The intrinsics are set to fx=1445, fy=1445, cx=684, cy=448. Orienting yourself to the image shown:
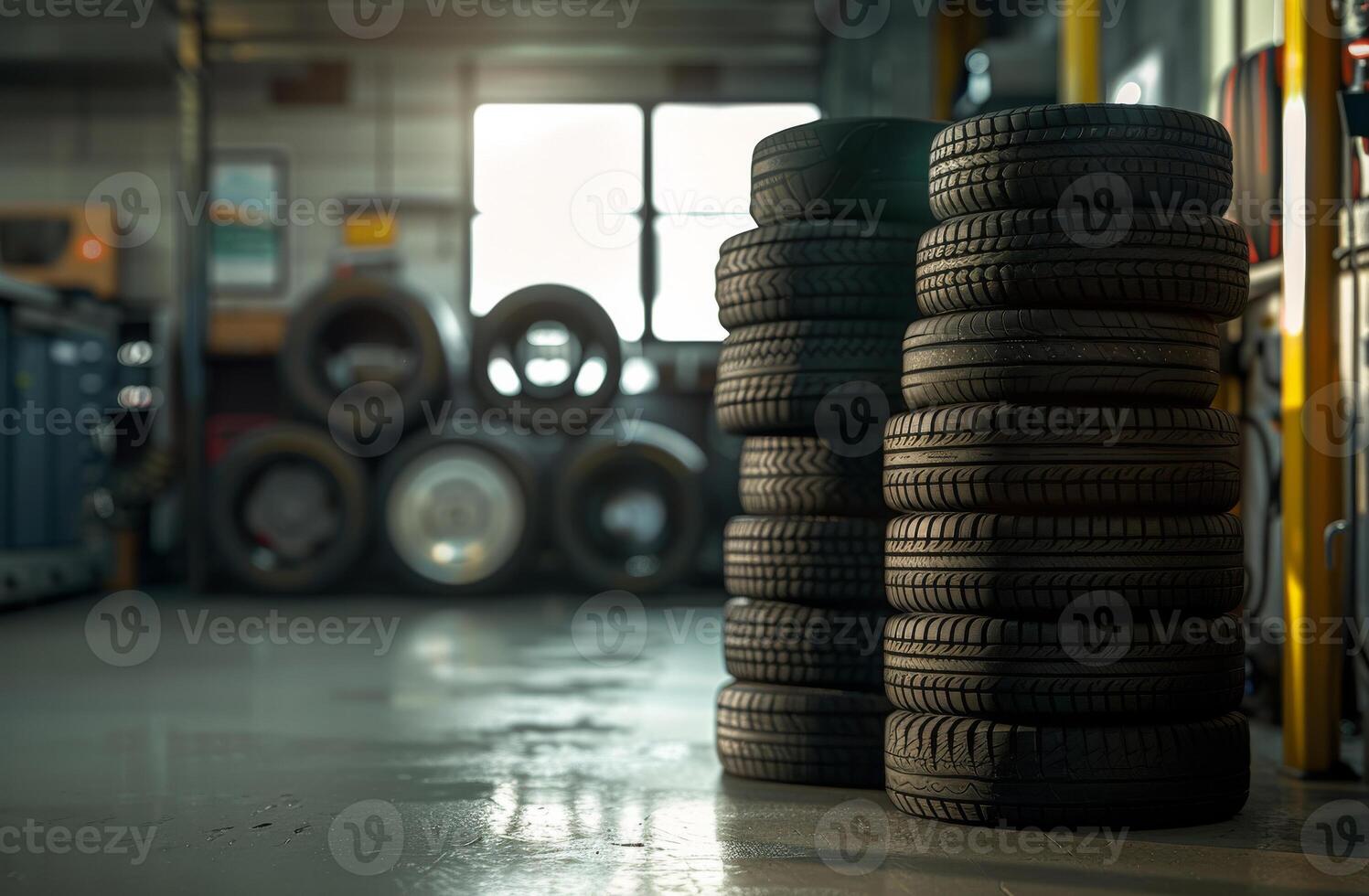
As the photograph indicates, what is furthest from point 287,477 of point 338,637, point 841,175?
point 841,175

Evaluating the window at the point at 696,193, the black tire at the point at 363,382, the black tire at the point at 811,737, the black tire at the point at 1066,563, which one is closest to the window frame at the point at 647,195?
the window at the point at 696,193

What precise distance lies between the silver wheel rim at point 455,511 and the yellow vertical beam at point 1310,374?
18.9 feet

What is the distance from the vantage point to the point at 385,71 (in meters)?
10.8

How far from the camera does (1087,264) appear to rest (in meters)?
2.71

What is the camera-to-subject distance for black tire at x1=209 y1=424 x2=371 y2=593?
851cm

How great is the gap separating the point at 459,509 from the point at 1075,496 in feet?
20.6

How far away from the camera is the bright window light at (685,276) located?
34.8 ft

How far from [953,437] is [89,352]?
296 inches

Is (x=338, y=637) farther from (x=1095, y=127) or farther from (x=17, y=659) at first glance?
(x=1095, y=127)

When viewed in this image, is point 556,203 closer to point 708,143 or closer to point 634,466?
point 708,143

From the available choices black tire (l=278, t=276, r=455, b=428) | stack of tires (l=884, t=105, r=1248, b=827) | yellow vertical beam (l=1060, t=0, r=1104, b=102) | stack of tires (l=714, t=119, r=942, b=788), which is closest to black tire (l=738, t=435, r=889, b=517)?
stack of tires (l=714, t=119, r=942, b=788)

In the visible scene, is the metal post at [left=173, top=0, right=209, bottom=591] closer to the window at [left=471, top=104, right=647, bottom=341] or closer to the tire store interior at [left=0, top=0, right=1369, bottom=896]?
the tire store interior at [left=0, top=0, right=1369, bottom=896]

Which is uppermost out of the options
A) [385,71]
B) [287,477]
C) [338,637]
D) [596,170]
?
[385,71]

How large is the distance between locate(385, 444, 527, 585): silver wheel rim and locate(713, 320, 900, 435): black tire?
17.7ft
